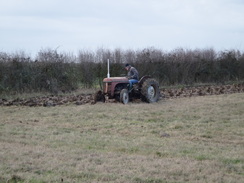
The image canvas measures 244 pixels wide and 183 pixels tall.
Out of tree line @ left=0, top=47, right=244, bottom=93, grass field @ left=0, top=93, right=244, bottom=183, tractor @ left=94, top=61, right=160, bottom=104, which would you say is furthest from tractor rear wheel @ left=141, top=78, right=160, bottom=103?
tree line @ left=0, top=47, right=244, bottom=93

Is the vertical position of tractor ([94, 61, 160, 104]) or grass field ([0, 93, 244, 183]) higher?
tractor ([94, 61, 160, 104])

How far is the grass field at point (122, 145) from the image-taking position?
6.42 meters

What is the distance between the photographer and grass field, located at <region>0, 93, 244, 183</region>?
253 inches

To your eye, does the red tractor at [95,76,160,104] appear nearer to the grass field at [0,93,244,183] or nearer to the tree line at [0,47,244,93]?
the grass field at [0,93,244,183]

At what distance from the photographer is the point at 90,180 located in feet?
19.9

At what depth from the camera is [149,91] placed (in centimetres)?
1778

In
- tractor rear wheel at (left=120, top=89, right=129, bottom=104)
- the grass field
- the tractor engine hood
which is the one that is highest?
the tractor engine hood

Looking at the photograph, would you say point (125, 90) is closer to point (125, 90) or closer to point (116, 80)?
point (125, 90)

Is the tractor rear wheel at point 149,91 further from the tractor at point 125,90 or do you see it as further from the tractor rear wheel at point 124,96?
the tractor rear wheel at point 124,96

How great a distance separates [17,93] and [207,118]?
12.3 m

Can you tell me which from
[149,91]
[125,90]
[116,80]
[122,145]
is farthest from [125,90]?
[122,145]

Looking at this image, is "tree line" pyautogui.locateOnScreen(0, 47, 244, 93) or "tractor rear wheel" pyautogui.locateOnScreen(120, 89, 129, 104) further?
"tree line" pyautogui.locateOnScreen(0, 47, 244, 93)

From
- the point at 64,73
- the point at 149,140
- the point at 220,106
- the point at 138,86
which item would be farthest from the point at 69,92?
the point at 149,140

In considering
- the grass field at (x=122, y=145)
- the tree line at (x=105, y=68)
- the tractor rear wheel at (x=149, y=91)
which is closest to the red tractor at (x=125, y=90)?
the tractor rear wheel at (x=149, y=91)
